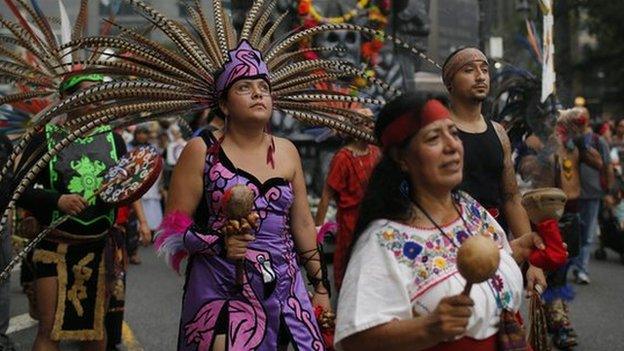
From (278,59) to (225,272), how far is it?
1141 millimetres

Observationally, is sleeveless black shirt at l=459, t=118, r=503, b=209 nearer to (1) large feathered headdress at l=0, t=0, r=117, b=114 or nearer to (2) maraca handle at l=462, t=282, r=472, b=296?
(1) large feathered headdress at l=0, t=0, r=117, b=114

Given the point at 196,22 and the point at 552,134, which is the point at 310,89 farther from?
the point at 552,134

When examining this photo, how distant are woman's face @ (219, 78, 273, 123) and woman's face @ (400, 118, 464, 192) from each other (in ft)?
5.41

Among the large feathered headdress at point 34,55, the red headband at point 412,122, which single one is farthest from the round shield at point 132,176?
the red headband at point 412,122

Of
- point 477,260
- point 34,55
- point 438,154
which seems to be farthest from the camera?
point 34,55

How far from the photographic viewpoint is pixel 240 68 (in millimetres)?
4809

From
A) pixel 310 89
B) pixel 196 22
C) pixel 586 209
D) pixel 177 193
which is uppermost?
pixel 196 22

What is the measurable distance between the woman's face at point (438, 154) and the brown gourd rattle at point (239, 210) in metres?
1.22

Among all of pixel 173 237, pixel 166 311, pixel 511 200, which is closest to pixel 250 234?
pixel 173 237

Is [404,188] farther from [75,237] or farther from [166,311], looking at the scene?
[166,311]

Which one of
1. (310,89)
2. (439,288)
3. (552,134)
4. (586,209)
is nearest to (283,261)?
(310,89)

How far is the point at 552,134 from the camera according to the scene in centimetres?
743

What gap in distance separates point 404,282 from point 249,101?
1893 mm

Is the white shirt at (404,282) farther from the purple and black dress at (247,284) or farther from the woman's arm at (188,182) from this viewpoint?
the woman's arm at (188,182)
